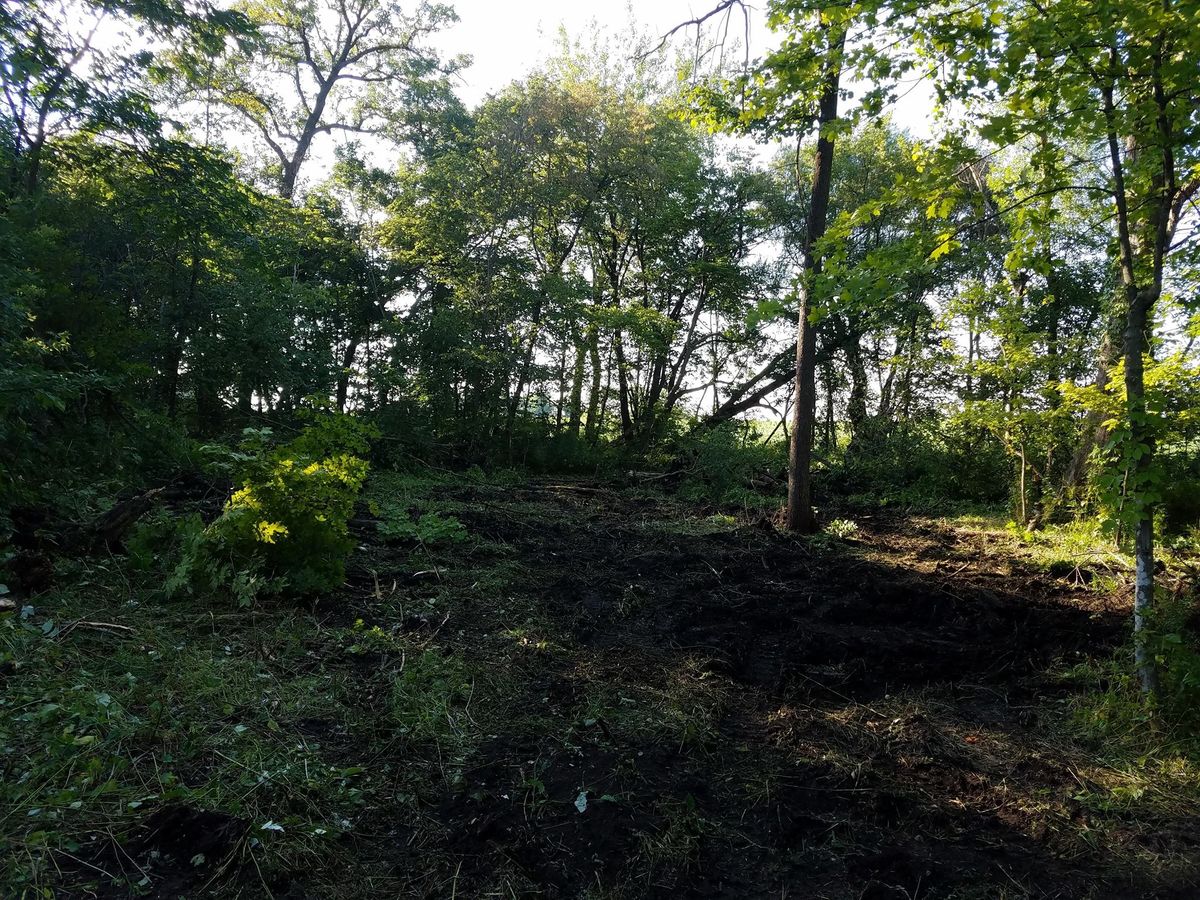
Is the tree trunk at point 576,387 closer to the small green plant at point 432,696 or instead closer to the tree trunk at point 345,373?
the tree trunk at point 345,373

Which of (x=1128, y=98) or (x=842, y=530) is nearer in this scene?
(x=1128, y=98)

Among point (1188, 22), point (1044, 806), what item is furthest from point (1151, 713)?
point (1188, 22)

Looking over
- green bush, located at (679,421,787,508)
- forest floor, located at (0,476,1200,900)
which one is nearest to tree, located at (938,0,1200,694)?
forest floor, located at (0,476,1200,900)

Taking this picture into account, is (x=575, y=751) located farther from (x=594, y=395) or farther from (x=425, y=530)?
(x=594, y=395)

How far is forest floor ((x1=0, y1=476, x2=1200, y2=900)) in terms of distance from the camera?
7.52ft

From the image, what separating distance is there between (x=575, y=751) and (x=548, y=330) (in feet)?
38.3

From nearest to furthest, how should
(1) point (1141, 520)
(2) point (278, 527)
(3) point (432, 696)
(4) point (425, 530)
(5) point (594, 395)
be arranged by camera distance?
(1) point (1141, 520)
(3) point (432, 696)
(2) point (278, 527)
(4) point (425, 530)
(5) point (594, 395)

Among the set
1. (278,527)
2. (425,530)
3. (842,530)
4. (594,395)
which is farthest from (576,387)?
(278,527)

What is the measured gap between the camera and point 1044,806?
2812 mm

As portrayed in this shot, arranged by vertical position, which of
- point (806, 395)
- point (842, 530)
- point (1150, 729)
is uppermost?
point (806, 395)

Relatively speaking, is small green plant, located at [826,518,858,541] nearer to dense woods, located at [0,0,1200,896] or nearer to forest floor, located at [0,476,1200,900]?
dense woods, located at [0,0,1200,896]

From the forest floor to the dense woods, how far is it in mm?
46

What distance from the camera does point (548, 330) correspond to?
46.0ft

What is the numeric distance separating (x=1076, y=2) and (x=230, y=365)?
37.8 ft
